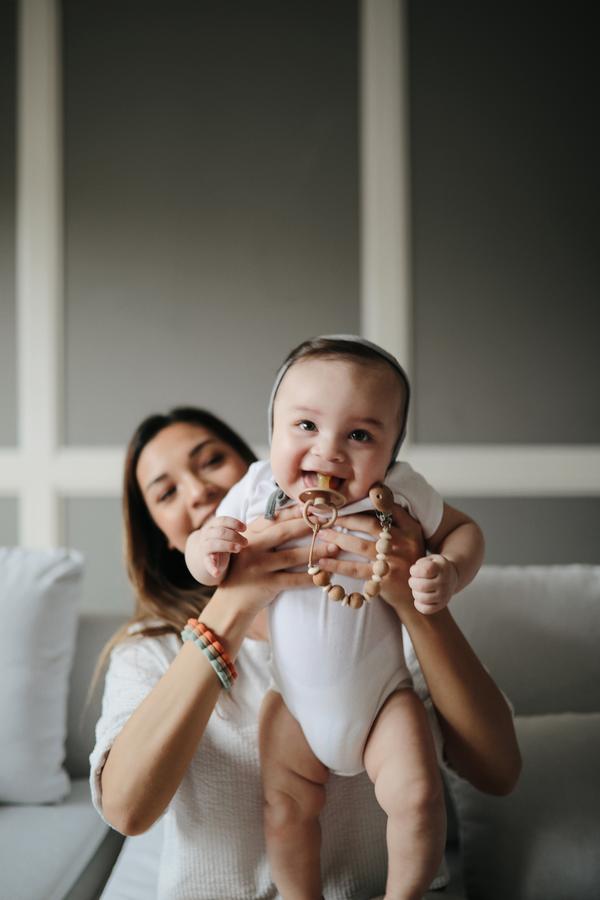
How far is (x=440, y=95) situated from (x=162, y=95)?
1.00 m

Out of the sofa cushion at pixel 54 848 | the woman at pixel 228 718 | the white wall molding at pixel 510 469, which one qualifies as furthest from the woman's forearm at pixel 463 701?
the white wall molding at pixel 510 469

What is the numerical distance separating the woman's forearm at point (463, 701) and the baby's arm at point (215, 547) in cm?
29

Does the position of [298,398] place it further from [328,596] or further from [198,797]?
[198,797]

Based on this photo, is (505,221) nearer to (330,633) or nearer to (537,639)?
(537,639)

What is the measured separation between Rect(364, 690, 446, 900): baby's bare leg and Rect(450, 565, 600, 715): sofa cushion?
1.93ft

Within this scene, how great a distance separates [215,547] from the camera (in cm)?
101

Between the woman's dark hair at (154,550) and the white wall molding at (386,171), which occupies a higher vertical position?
the white wall molding at (386,171)

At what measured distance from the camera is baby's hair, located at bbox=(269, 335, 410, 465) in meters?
1.08

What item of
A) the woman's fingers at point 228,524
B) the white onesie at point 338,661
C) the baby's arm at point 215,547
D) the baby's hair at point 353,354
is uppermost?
the baby's hair at point 353,354

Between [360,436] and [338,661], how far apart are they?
0.34m

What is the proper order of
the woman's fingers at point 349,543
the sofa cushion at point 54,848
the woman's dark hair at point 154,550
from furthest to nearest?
1. the woman's dark hair at point 154,550
2. the sofa cushion at point 54,848
3. the woman's fingers at point 349,543

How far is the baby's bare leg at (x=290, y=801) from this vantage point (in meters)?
1.03

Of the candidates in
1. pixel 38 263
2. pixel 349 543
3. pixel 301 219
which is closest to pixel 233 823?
pixel 349 543

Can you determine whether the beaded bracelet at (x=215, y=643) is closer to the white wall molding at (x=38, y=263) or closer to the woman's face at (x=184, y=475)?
the woman's face at (x=184, y=475)
